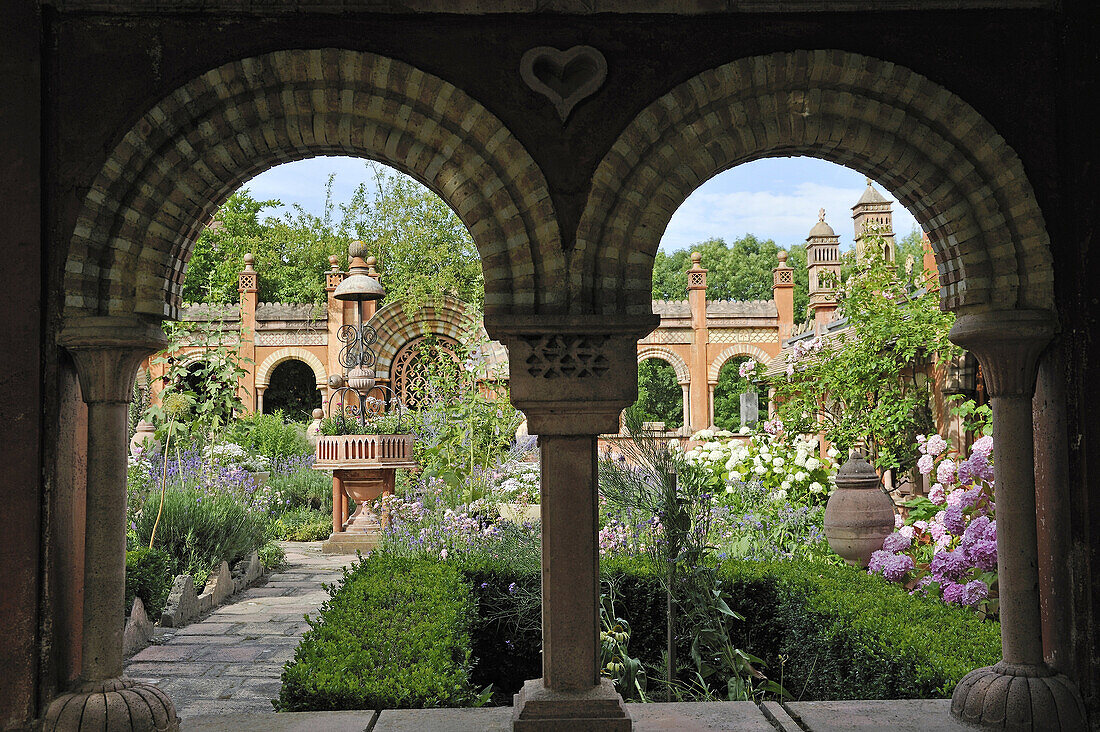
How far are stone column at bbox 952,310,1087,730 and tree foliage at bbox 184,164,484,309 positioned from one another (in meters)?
13.5

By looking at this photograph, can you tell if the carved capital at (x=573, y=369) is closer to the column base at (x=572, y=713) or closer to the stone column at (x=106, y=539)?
the column base at (x=572, y=713)

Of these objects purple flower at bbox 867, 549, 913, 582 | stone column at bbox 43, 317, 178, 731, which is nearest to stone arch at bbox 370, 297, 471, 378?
purple flower at bbox 867, 549, 913, 582

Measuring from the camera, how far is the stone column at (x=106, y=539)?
316cm

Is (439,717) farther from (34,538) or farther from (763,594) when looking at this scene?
(763,594)

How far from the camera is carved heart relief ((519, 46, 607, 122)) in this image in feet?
11.1

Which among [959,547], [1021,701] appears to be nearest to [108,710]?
[1021,701]

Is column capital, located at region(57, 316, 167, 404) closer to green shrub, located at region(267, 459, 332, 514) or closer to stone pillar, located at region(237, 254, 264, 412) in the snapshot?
green shrub, located at region(267, 459, 332, 514)

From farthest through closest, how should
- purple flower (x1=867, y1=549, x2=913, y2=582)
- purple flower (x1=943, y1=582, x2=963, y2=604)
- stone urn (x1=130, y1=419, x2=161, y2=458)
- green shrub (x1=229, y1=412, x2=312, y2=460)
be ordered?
1. green shrub (x1=229, y1=412, x2=312, y2=460)
2. stone urn (x1=130, y1=419, x2=161, y2=458)
3. purple flower (x1=867, y1=549, x2=913, y2=582)
4. purple flower (x1=943, y1=582, x2=963, y2=604)

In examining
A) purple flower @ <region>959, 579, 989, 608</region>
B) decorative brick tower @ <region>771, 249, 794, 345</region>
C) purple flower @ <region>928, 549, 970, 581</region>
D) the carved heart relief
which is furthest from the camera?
decorative brick tower @ <region>771, 249, 794, 345</region>

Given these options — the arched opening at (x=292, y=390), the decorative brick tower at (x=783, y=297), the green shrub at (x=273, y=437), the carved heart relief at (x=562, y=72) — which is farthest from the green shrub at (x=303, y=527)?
the decorative brick tower at (x=783, y=297)

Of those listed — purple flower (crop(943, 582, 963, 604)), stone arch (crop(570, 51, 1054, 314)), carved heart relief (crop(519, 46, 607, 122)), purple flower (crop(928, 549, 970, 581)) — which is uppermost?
carved heart relief (crop(519, 46, 607, 122))

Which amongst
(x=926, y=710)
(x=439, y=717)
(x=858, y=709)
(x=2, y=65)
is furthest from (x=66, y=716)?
(x=926, y=710)

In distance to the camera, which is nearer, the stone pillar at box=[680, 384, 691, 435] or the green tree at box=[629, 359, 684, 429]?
the stone pillar at box=[680, 384, 691, 435]

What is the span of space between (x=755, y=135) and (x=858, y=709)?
2431 millimetres
